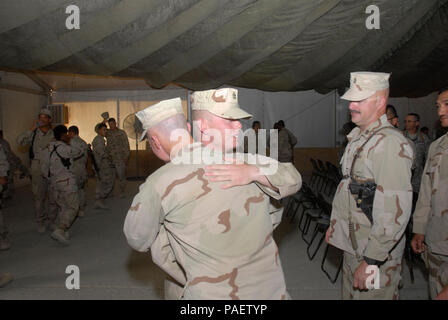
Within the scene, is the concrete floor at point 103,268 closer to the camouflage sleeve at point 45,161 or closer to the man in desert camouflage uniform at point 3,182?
the man in desert camouflage uniform at point 3,182

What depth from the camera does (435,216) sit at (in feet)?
6.98

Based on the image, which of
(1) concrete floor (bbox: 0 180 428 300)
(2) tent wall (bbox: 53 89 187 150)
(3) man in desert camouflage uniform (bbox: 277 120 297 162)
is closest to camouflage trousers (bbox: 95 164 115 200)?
(1) concrete floor (bbox: 0 180 428 300)

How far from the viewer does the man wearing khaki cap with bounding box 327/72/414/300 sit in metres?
1.71

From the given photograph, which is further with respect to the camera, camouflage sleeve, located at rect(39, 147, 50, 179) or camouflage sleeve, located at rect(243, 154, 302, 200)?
camouflage sleeve, located at rect(39, 147, 50, 179)

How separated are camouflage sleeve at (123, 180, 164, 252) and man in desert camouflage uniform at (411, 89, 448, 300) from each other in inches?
66.7

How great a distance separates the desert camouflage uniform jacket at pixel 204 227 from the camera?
123 cm

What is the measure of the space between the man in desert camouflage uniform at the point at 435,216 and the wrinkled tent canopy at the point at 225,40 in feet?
5.72

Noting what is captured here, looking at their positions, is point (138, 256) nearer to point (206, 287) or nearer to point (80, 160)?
point (80, 160)

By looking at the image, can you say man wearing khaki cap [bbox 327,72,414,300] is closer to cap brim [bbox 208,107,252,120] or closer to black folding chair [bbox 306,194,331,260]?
cap brim [bbox 208,107,252,120]

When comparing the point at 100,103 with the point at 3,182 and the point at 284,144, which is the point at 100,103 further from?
the point at 3,182

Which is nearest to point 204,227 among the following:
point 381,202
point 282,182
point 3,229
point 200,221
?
point 200,221

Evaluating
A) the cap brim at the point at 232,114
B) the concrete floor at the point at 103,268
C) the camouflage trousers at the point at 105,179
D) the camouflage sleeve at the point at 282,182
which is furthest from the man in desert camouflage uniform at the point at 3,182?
the camouflage sleeve at the point at 282,182
